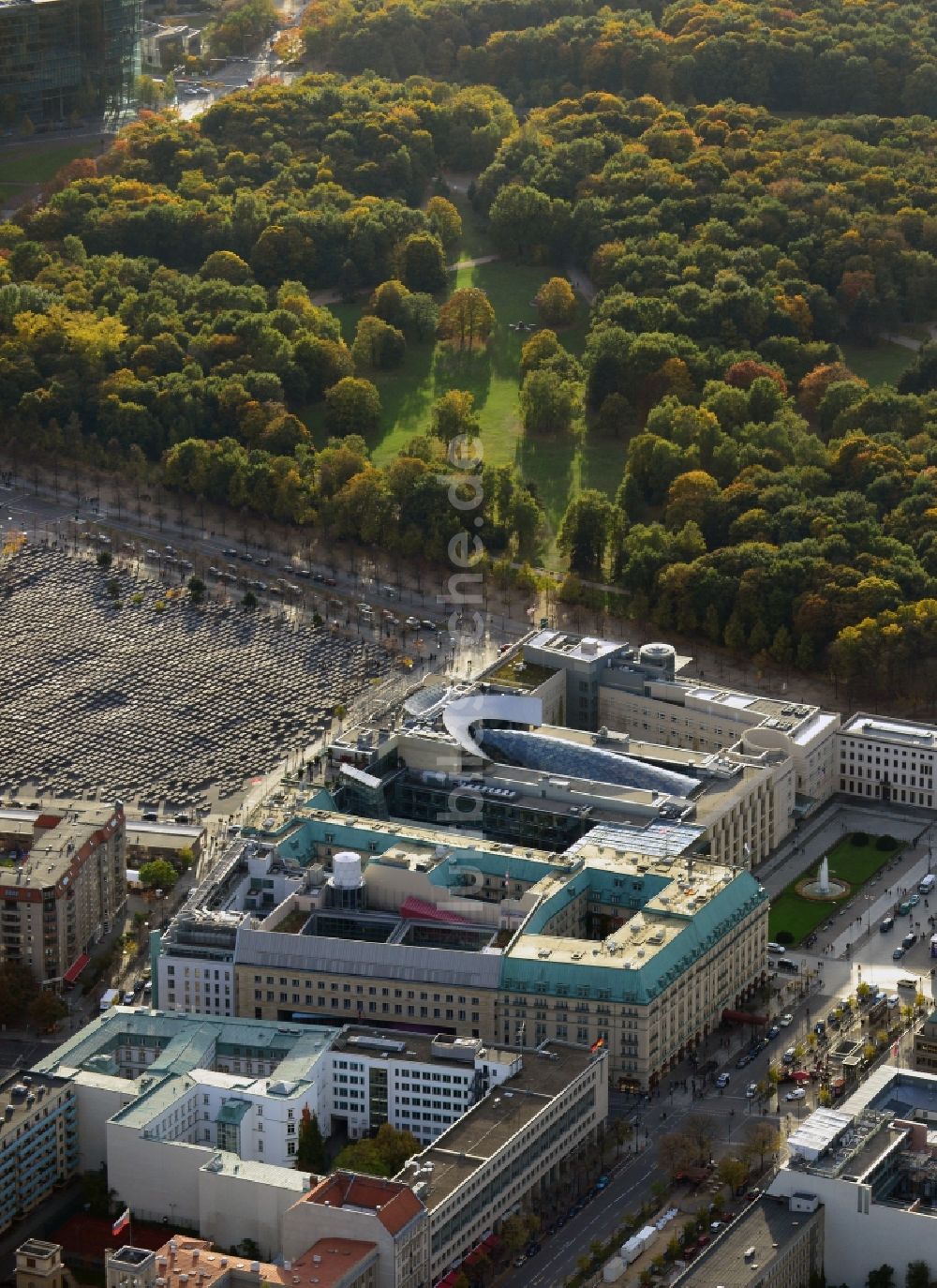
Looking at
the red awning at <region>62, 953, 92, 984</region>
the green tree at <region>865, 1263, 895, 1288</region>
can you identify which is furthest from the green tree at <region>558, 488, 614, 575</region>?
the green tree at <region>865, 1263, 895, 1288</region>

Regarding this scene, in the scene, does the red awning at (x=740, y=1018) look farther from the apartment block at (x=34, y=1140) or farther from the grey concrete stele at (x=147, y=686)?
the grey concrete stele at (x=147, y=686)

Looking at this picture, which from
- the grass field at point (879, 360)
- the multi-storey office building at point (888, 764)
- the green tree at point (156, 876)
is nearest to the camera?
the green tree at point (156, 876)

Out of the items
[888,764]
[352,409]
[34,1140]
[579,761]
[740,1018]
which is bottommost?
[740,1018]

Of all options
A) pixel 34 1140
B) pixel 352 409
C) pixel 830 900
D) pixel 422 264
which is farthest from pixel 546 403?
pixel 34 1140

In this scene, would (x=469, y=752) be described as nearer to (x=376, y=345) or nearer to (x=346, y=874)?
(x=346, y=874)

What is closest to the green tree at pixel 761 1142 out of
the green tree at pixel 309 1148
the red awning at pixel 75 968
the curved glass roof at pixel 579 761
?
the green tree at pixel 309 1148

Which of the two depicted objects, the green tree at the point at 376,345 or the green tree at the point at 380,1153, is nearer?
the green tree at the point at 380,1153

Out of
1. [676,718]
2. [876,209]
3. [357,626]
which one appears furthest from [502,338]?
[676,718]
